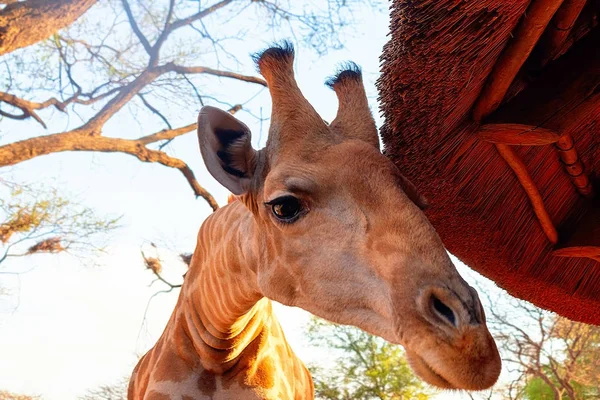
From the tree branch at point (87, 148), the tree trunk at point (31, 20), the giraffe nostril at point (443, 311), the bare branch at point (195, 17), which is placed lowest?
the giraffe nostril at point (443, 311)

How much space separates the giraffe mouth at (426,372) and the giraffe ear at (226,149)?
120cm

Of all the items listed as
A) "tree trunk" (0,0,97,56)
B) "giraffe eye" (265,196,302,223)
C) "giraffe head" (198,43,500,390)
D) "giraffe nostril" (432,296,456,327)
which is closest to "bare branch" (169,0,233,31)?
"tree trunk" (0,0,97,56)

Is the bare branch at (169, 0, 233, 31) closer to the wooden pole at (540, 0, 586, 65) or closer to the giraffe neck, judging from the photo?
the giraffe neck

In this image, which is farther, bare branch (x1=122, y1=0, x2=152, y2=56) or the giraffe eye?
bare branch (x1=122, y1=0, x2=152, y2=56)

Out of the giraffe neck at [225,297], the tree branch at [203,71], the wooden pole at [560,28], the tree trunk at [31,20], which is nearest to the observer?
the wooden pole at [560,28]

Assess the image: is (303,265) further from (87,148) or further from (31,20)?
(87,148)

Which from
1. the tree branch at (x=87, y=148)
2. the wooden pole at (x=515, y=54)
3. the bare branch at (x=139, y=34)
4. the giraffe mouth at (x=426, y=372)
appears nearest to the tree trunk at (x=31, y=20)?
the tree branch at (x=87, y=148)

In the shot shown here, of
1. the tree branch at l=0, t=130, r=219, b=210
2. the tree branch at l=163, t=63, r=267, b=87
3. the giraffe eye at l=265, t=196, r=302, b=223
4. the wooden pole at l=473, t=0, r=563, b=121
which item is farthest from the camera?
the tree branch at l=163, t=63, r=267, b=87

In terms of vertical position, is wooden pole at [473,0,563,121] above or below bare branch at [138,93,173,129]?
below

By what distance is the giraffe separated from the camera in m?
1.85

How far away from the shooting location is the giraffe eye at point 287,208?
244cm

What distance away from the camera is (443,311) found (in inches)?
72.1

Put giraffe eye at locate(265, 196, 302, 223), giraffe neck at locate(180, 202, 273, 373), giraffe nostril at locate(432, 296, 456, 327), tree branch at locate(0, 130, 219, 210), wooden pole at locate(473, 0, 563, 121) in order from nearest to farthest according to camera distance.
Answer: giraffe nostril at locate(432, 296, 456, 327) → wooden pole at locate(473, 0, 563, 121) → giraffe eye at locate(265, 196, 302, 223) → giraffe neck at locate(180, 202, 273, 373) → tree branch at locate(0, 130, 219, 210)

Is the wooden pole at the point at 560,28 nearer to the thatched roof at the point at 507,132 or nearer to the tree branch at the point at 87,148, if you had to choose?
the thatched roof at the point at 507,132
